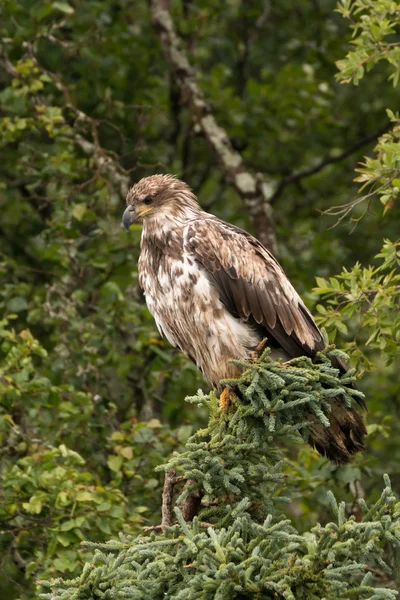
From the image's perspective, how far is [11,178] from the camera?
912cm

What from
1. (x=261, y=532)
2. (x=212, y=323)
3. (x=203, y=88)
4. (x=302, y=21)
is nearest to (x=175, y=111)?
(x=203, y=88)

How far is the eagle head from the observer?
21.4 feet

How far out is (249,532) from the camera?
4473mm

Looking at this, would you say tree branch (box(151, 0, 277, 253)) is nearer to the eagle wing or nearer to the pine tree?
the eagle wing

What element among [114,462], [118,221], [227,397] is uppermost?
[118,221]

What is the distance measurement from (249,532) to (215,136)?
509 cm

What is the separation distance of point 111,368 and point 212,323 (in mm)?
2475

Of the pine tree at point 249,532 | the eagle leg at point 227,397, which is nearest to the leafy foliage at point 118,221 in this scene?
the eagle leg at point 227,397

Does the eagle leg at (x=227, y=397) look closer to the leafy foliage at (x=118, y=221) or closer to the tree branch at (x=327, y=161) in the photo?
the leafy foliage at (x=118, y=221)

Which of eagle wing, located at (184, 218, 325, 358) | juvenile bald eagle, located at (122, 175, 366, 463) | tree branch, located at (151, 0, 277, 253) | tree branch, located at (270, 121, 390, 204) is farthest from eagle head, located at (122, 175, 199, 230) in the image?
tree branch, located at (270, 121, 390, 204)

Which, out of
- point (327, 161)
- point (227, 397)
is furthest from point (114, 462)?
point (327, 161)

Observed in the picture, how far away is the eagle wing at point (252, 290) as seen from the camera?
237 inches

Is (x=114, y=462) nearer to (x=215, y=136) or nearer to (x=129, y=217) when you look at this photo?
(x=129, y=217)

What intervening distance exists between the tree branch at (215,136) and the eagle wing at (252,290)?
2.48 m
